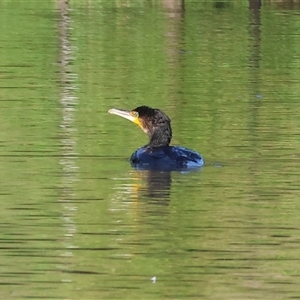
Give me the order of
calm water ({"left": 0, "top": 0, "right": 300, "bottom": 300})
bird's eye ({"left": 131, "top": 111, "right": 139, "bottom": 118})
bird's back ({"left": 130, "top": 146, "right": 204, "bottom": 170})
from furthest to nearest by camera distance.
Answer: bird's eye ({"left": 131, "top": 111, "right": 139, "bottom": 118})
bird's back ({"left": 130, "top": 146, "right": 204, "bottom": 170})
calm water ({"left": 0, "top": 0, "right": 300, "bottom": 300})

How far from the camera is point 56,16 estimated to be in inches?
1747

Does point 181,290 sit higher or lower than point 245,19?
higher

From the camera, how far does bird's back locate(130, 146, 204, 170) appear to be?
50.3 feet

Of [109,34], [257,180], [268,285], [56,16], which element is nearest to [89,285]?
[268,285]

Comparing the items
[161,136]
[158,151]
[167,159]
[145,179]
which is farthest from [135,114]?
[145,179]

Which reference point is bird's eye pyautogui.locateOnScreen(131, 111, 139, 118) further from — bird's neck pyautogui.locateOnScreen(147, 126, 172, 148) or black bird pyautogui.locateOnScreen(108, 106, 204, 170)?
bird's neck pyautogui.locateOnScreen(147, 126, 172, 148)

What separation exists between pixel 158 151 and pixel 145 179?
91 cm

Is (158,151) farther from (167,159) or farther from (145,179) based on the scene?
(145,179)

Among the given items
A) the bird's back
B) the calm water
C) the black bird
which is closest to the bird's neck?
the black bird

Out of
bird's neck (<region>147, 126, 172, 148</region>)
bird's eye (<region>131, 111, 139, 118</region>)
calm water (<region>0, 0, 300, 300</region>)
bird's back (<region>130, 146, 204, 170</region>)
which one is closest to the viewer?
calm water (<region>0, 0, 300, 300</region>)

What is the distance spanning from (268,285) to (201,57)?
2155 cm

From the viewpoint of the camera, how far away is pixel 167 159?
50.7ft

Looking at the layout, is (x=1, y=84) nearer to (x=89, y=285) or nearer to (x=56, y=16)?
(x=89, y=285)

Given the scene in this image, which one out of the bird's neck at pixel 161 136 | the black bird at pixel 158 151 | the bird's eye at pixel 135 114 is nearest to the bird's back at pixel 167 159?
the black bird at pixel 158 151
